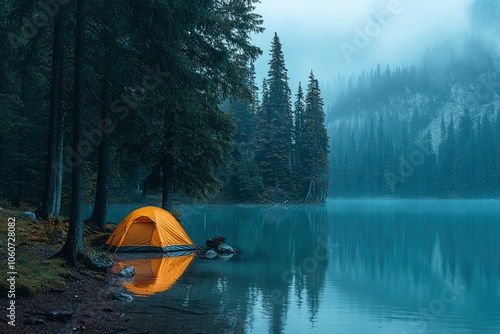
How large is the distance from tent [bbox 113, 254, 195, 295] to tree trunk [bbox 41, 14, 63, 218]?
4898mm

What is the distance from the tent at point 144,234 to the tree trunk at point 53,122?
9.59 feet

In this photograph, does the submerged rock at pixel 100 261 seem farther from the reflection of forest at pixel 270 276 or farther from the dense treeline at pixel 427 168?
the dense treeline at pixel 427 168

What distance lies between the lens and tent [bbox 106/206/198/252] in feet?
64.0

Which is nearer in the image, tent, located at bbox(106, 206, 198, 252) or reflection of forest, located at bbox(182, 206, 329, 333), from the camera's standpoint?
reflection of forest, located at bbox(182, 206, 329, 333)

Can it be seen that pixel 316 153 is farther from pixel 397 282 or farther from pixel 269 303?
pixel 269 303

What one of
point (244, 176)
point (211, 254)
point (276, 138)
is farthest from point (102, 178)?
point (276, 138)

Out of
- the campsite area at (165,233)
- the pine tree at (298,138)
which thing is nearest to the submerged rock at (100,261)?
the campsite area at (165,233)

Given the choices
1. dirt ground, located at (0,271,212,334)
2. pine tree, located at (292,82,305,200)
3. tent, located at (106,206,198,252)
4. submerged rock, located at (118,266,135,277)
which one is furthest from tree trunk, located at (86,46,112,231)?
pine tree, located at (292,82,305,200)

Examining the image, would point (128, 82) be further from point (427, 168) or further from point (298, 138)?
point (427, 168)

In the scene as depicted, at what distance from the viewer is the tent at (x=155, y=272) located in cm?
→ 1286

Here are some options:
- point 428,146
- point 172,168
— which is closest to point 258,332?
point 172,168

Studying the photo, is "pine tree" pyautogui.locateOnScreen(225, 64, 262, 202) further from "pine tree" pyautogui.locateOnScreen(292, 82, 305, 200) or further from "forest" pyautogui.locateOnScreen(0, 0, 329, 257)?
"forest" pyautogui.locateOnScreen(0, 0, 329, 257)

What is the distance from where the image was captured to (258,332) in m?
9.48

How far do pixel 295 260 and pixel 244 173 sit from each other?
4572 cm
